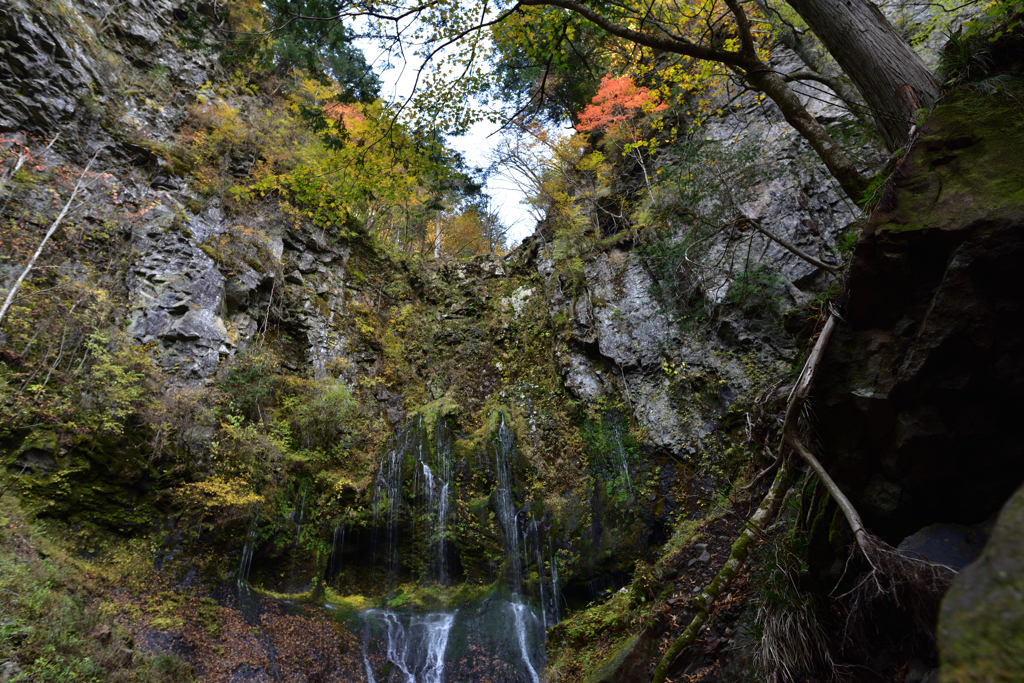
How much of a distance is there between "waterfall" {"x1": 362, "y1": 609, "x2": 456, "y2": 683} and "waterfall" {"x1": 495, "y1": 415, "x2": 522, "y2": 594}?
1503mm

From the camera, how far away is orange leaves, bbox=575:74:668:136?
11703 millimetres

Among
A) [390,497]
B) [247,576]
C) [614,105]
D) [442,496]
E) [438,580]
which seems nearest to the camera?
[247,576]

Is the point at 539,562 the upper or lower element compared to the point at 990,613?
upper

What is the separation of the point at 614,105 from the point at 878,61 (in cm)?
1034

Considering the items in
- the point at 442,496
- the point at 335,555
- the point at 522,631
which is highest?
the point at 442,496

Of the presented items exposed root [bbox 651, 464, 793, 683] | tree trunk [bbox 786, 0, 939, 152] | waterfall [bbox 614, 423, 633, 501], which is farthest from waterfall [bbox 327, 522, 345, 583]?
tree trunk [bbox 786, 0, 939, 152]

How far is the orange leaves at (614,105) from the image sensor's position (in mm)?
11703

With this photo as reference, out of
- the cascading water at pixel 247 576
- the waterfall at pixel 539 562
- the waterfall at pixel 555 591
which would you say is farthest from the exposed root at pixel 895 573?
the cascading water at pixel 247 576

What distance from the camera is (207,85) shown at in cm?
1373

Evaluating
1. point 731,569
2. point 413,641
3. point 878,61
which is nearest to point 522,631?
point 413,641

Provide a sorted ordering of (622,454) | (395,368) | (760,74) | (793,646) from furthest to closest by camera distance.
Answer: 1. (395,368)
2. (622,454)
3. (760,74)
4. (793,646)

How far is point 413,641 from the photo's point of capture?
785 centimetres

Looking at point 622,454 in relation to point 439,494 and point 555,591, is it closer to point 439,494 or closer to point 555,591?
point 555,591

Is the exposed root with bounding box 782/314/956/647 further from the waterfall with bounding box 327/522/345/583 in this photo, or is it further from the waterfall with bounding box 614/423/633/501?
the waterfall with bounding box 327/522/345/583
